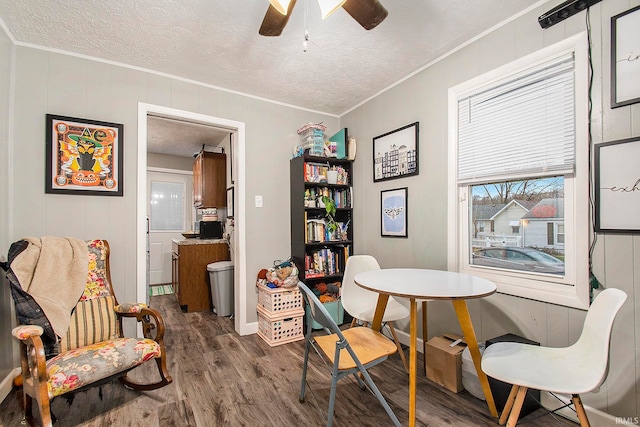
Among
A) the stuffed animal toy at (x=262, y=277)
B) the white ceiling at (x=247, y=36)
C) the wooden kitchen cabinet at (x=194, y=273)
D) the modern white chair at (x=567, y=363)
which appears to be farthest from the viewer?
the wooden kitchen cabinet at (x=194, y=273)

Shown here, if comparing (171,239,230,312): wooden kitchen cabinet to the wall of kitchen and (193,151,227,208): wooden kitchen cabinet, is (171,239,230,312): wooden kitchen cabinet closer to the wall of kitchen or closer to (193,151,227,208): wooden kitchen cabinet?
(193,151,227,208): wooden kitchen cabinet

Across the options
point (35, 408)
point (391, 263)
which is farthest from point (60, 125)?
point (391, 263)

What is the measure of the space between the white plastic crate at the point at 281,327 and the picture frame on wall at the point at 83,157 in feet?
5.93

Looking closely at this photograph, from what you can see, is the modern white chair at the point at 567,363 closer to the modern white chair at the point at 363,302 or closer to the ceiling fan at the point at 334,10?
the modern white chair at the point at 363,302

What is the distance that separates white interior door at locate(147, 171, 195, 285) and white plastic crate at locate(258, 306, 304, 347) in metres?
3.54

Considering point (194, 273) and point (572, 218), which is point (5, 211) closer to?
point (194, 273)

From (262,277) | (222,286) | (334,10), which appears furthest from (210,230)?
(334,10)

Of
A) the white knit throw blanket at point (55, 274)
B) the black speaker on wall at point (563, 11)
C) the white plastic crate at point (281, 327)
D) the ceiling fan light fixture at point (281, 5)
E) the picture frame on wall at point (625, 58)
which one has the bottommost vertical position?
the white plastic crate at point (281, 327)

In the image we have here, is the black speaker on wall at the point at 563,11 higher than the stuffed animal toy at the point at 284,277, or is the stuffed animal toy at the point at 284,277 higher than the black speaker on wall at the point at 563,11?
the black speaker on wall at the point at 563,11

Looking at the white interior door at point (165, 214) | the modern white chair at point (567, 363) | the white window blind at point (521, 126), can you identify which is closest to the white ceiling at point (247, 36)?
the white window blind at point (521, 126)

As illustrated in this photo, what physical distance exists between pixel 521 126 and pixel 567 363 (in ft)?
4.97

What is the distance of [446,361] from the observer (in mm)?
2031

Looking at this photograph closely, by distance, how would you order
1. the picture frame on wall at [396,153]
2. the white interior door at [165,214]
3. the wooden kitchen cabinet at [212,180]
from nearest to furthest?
the picture frame on wall at [396,153]
the wooden kitchen cabinet at [212,180]
the white interior door at [165,214]

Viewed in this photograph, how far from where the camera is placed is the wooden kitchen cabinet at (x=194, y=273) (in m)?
3.84
